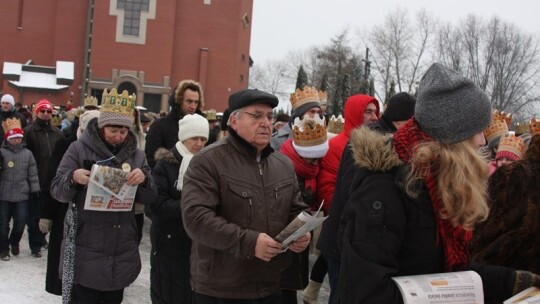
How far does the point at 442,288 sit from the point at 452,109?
2.41 feet

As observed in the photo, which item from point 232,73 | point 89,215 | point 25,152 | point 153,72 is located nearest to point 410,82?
point 232,73

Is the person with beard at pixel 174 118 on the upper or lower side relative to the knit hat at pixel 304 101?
lower

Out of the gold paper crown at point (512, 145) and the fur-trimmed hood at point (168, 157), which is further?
the gold paper crown at point (512, 145)

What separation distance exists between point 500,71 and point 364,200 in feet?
183

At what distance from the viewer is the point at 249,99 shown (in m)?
→ 3.47

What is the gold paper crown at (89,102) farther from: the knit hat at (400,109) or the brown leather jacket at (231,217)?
the brown leather jacket at (231,217)

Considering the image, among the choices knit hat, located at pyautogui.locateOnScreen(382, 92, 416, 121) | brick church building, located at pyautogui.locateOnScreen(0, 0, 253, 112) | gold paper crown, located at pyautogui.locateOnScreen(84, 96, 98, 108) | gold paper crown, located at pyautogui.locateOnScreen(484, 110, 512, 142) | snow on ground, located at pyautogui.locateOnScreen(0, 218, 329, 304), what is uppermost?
brick church building, located at pyautogui.locateOnScreen(0, 0, 253, 112)

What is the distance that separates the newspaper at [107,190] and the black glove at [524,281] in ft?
10.0

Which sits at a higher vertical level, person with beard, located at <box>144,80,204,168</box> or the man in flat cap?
person with beard, located at <box>144,80,204,168</box>

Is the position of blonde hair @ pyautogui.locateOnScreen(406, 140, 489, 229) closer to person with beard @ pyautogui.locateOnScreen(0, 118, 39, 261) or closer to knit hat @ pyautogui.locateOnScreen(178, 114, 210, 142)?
knit hat @ pyautogui.locateOnScreen(178, 114, 210, 142)

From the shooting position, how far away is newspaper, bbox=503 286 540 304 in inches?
101

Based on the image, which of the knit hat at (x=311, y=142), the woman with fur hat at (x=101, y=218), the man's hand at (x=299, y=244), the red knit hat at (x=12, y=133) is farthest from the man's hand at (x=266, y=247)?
the red knit hat at (x=12, y=133)

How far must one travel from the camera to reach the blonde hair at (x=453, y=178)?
2.36 metres

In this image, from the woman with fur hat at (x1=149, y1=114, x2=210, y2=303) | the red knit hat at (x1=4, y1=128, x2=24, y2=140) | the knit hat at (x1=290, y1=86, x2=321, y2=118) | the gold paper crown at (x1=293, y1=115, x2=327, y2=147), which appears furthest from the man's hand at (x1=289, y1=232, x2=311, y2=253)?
the red knit hat at (x1=4, y1=128, x2=24, y2=140)
